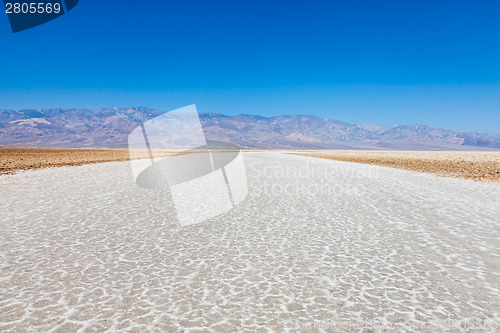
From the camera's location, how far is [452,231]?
8180mm

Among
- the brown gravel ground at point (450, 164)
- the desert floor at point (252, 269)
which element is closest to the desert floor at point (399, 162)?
the brown gravel ground at point (450, 164)

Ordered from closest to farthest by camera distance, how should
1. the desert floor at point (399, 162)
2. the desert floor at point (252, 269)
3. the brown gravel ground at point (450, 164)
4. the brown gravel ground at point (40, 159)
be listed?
the desert floor at point (252, 269) < the brown gravel ground at point (450, 164) < the desert floor at point (399, 162) < the brown gravel ground at point (40, 159)

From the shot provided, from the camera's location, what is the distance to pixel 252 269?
5.68 metres

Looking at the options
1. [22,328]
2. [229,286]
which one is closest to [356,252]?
[229,286]

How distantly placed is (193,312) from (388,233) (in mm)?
5867

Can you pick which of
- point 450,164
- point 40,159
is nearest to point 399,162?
point 450,164

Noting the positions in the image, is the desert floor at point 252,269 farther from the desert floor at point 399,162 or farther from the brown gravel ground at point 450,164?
the desert floor at point 399,162

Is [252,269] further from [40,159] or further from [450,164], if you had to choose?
[40,159]

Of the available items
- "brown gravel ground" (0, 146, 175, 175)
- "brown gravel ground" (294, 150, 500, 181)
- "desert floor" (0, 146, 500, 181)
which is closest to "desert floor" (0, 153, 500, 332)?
"brown gravel ground" (294, 150, 500, 181)

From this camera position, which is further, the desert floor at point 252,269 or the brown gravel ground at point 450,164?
the brown gravel ground at point 450,164

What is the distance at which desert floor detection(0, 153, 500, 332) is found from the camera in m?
4.08

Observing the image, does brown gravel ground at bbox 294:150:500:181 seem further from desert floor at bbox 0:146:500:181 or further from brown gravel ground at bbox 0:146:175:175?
brown gravel ground at bbox 0:146:175:175

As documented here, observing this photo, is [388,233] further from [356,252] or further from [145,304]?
[145,304]

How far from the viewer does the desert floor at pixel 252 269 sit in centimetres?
408
